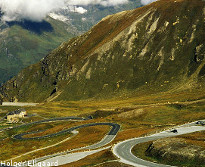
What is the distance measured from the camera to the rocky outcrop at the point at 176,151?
214 feet

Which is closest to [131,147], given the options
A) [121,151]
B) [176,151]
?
[121,151]

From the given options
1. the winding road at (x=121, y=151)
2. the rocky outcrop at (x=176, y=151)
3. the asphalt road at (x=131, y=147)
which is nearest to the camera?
the rocky outcrop at (x=176, y=151)

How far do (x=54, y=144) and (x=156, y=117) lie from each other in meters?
57.2

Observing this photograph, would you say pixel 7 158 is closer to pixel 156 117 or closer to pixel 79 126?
pixel 79 126

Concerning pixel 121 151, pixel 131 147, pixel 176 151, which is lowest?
pixel 131 147

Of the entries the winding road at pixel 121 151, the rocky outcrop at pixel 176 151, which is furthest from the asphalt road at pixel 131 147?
the rocky outcrop at pixel 176 151

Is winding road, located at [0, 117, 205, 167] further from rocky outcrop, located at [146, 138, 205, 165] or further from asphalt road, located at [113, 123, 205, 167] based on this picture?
rocky outcrop, located at [146, 138, 205, 165]

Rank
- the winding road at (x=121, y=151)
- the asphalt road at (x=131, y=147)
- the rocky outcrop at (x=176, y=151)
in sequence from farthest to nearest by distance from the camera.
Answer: the winding road at (x=121, y=151), the asphalt road at (x=131, y=147), the rocky outcrop at (x=176, y=151)

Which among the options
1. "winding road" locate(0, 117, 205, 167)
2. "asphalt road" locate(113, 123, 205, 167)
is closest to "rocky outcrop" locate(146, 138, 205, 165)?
"winding road" locate(0, 117, 205, 167)

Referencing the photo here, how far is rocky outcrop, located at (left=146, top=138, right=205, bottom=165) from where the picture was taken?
214 feet

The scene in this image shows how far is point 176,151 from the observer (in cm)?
6931

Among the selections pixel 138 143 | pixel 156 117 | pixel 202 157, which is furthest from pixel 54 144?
pixel 202 157

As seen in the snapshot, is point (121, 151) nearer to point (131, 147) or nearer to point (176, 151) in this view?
point (131, 147)

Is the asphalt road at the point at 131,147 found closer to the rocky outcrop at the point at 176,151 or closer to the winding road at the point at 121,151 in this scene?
the winding road at the point at 121,151
